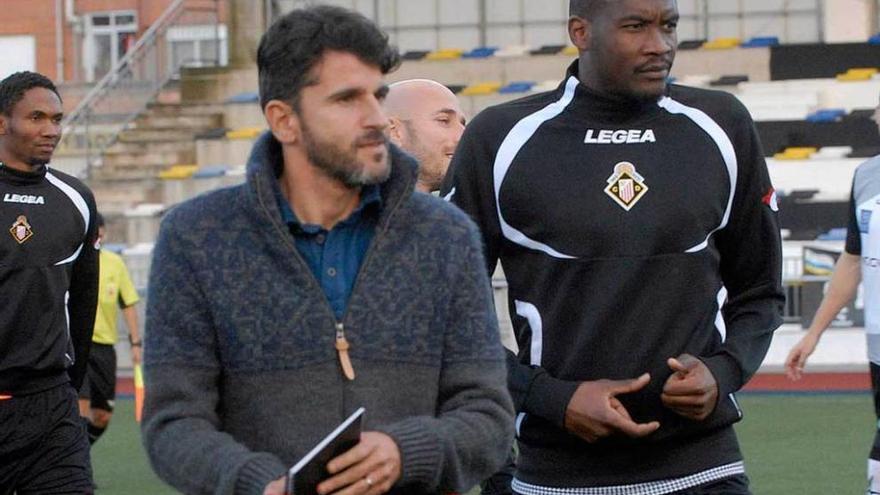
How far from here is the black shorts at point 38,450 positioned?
7.68 meters

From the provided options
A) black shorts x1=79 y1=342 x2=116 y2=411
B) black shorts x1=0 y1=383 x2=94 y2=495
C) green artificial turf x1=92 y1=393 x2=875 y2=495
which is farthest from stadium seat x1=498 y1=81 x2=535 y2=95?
black shorts x1=0 y1=383 x2=94 y2=495

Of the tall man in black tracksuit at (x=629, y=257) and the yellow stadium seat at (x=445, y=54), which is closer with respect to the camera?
the tall man in black tracksuit at (x=629, y=257)

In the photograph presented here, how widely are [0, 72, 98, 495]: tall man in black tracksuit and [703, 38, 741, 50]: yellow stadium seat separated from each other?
20.5m

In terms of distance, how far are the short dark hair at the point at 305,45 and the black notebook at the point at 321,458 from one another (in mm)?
690

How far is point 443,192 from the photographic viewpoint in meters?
5.10

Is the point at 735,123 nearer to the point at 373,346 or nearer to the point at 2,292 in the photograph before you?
the point at 373,346

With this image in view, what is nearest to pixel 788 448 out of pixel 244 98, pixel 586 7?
pixel 586 7

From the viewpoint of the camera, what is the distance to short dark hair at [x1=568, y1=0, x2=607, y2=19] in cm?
488

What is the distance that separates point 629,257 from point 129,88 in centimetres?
2516

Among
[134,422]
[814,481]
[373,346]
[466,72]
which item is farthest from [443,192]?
[466,72]

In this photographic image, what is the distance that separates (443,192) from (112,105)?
80.0ft

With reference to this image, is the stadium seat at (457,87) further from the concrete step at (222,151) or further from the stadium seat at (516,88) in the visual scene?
the concrete step at (222,151)

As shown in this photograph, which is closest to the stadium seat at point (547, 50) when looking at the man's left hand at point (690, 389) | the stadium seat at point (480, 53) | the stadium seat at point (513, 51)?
the stadium seat at point (513, 51)

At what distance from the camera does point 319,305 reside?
3.73 m
